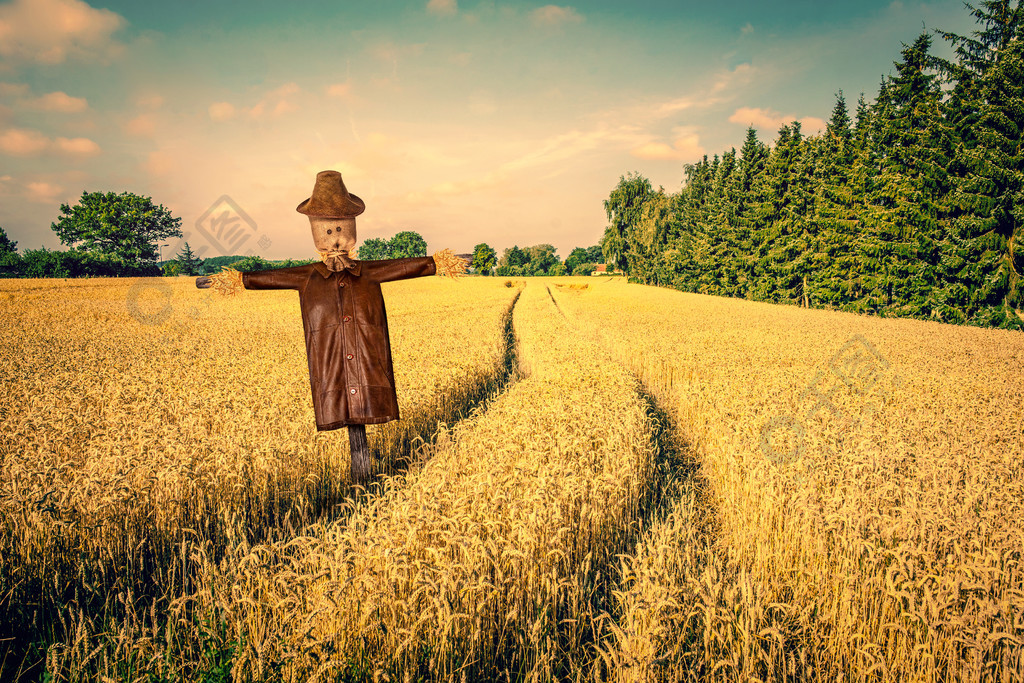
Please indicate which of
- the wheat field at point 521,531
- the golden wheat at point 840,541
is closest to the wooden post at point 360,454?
the wheat field at point 521,531

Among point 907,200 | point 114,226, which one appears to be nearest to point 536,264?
point 114,226

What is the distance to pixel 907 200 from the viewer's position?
26109mm

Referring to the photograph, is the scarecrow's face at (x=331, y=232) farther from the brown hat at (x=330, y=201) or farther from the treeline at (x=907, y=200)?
the treeline at (x=907, y=200)

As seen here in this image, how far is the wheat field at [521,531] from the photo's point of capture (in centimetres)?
279

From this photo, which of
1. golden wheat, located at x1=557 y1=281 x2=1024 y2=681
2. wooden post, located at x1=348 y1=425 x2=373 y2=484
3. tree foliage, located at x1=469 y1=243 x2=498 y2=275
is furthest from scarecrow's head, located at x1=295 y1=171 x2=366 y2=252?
tree foliage, located at x1=469 y1=243 x2=498 y2=275

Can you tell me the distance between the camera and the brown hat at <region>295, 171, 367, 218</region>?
446 cm

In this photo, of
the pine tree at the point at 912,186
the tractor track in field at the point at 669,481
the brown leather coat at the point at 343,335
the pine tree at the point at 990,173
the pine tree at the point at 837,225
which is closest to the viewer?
the brown leather coat at the point at 343,335

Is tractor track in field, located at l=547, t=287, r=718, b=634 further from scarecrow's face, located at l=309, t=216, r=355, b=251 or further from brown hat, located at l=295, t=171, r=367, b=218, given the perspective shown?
brown hat, located at l=295, t=171, r=367, b=218

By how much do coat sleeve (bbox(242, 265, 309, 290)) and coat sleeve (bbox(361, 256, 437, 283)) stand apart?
24.4 inches

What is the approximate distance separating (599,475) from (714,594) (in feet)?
6.02

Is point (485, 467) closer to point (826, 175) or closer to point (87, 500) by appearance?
point (87, 500)

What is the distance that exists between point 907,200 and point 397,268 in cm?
3288

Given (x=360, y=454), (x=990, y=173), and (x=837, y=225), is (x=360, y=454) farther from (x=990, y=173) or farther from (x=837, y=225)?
(x=837, y=225)

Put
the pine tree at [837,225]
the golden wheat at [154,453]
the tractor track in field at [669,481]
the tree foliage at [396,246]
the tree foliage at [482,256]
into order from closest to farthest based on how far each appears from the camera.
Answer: the golden wheat at [154,453], the tractor track in field at [669,481], the pine tree at [837,225], the tree foliage at [482,256], the tree foliage at [396,246]
